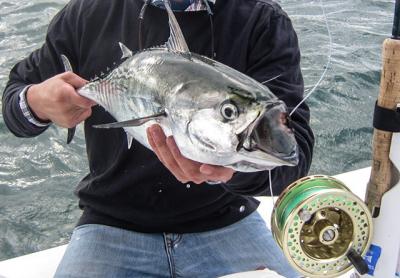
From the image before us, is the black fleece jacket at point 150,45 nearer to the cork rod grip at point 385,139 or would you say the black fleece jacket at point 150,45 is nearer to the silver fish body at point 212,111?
the cork rod grip at point 385,139

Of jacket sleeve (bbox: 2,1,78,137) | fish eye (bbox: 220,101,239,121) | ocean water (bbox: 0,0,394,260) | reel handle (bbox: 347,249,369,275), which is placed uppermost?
fish eye (bbox: 220,101,239,121)

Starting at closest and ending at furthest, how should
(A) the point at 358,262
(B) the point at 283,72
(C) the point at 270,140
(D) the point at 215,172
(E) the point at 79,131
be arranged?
(C) the point at 270,140
(D) the point at 215,172
(A) the point at 358,262
(B) the point at 283,72
(E) the point at 79,131

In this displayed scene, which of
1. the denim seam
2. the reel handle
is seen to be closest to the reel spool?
the reel handle

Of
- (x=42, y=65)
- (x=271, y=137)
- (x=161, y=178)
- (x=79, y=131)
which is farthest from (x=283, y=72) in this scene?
(x=79, y=131)

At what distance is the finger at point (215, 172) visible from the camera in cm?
138

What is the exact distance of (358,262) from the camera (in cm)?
160

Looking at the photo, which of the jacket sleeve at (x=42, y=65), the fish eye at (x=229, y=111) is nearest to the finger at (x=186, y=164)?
the fish eye at (x=229, y=111)

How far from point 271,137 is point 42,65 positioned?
148cm

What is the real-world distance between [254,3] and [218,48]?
0.24 metres

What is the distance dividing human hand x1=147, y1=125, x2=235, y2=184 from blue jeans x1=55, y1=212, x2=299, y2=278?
0.71 metres

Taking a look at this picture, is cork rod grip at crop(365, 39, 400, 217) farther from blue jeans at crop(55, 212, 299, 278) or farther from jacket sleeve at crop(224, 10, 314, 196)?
blue jeans at crop(55, 212, 299, 278)

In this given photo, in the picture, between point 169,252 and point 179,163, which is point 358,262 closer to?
point 179,163

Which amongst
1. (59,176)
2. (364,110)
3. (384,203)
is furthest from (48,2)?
(384,203)

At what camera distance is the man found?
6.81 feet
